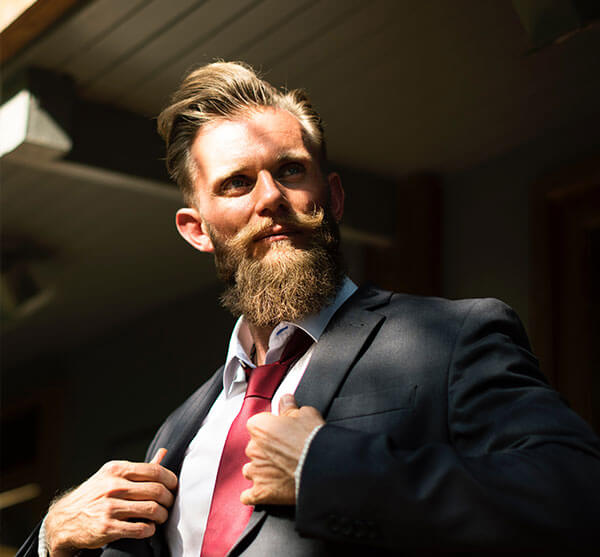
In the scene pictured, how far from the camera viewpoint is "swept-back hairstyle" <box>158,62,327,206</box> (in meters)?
2.46

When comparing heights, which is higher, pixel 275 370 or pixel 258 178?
pixel 258 178

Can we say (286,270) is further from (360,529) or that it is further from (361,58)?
(361,58)

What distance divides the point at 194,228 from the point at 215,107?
13.7 inches

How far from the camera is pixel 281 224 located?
2.21 m

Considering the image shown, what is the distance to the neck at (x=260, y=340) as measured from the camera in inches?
90.9

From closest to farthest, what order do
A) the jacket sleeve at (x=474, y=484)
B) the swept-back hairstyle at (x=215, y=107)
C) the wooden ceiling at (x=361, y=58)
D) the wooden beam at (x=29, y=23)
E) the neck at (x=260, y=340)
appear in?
the jacket sleeve at (x=474, y=484), the neck at (x=260, y=340), the swept-back hairstyle at (x=215, y=107), the wooden beam at (x=29, y=23), the wooden ceiling at (x=361, y=58)

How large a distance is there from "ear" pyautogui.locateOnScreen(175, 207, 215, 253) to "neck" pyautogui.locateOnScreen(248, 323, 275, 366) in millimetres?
323

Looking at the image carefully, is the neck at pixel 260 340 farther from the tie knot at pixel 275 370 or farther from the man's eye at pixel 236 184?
the man's eye at pixel 236 184

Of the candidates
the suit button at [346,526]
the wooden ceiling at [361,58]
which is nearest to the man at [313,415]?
the suit button at [346,526]

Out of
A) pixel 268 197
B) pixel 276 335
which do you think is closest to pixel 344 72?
pixel 268 197

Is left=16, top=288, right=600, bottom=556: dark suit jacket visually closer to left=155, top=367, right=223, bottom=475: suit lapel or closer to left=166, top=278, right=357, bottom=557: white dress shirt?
left=166, top=278, right=357, bottom=557: white dress shirt

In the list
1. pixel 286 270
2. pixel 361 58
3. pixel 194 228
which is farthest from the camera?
pixel 361 58

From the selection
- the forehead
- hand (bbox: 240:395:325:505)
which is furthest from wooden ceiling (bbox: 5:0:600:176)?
hand (bbox: 240:395:325:505)

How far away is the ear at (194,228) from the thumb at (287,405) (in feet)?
2.84
